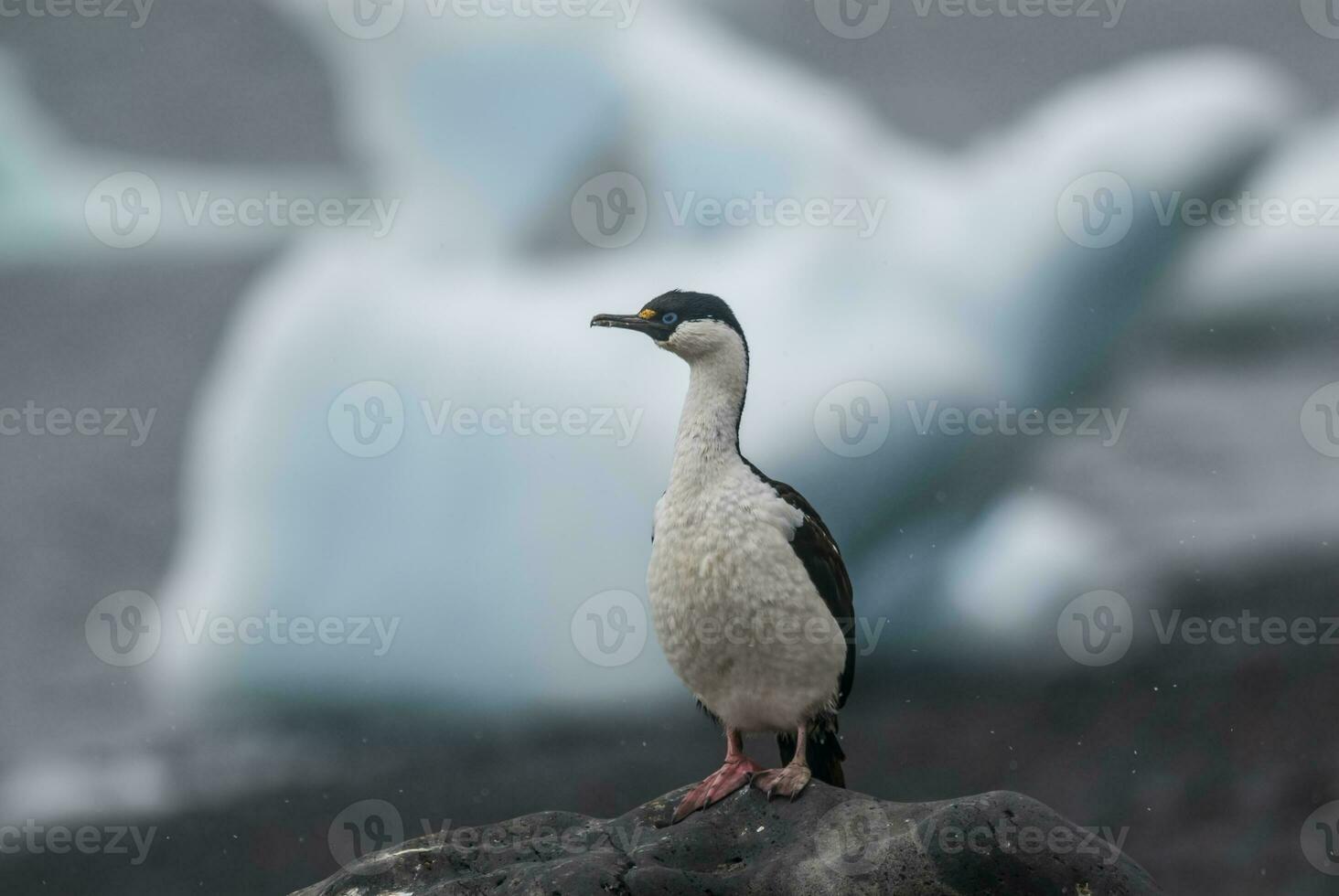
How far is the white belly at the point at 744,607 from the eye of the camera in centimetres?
383

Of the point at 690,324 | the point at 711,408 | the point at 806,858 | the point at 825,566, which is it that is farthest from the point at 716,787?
the point at 690,324

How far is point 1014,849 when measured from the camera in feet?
10.5

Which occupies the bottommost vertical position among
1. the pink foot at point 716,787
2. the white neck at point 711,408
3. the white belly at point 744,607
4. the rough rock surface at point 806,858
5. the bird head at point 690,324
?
the rough rock surface at point 806,858

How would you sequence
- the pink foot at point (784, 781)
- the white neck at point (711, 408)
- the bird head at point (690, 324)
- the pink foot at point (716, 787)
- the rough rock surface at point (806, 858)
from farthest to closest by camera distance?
the bird head at point (690, 324) → the white neck at point (711, 408) → the pink foot at point (716, 787) → the pink foot at point (784, 781) → the rough rock surface at point (806, 858)

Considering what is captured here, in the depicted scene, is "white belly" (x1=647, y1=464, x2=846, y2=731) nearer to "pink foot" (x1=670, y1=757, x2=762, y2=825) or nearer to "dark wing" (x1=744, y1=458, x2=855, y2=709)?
"dark wing" (x1=744, y1=458, x2=855, y2=709)

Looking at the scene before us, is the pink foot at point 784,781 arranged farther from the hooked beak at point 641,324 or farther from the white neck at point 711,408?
the hooked beak at point 641,324

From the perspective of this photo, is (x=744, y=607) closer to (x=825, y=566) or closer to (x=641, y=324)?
(x=825, y=566)

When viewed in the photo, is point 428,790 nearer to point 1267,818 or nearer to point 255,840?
point 255,840

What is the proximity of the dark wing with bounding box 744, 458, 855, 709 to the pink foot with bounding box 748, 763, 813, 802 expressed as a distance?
406 mm

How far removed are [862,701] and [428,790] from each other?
2204mm

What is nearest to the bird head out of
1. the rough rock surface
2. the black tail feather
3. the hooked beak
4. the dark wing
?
the hooked beak

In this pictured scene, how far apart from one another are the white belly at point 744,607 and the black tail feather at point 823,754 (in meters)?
0.20

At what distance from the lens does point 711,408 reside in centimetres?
404

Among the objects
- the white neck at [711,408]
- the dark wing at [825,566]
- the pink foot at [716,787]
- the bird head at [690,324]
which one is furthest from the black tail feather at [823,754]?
the bird head at [690,324]
